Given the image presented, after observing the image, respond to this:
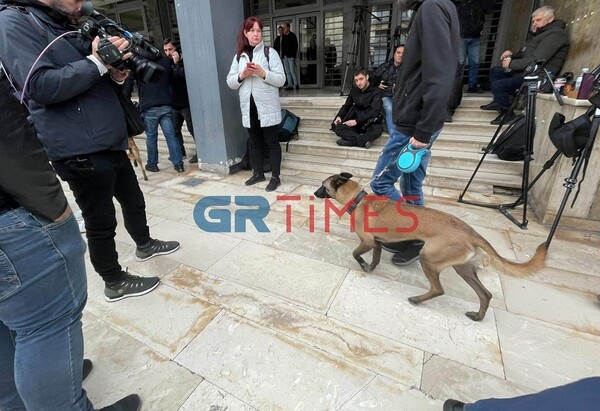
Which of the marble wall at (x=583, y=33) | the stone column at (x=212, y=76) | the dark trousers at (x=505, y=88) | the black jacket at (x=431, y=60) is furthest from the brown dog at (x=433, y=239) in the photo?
the dark trousers at (x=505, y=88)

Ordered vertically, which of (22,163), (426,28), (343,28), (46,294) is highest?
(343,28)

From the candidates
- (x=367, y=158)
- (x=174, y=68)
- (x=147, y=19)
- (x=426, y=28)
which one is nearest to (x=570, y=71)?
(x=367, y=158)

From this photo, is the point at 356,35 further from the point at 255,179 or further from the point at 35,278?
the point at 35,278

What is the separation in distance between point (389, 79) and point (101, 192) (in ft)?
15.2

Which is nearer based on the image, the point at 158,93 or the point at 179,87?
the point at 158,93

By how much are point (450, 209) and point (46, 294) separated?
11.3 ft

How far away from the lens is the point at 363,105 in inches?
185

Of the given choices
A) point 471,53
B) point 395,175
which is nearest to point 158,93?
point 395,175

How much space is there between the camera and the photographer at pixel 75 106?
53.0 inches

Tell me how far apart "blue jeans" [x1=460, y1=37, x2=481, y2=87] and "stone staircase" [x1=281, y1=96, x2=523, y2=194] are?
110cm

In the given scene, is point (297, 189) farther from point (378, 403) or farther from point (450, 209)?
point (378, 403)

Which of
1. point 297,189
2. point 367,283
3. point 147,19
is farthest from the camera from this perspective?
point 147,19

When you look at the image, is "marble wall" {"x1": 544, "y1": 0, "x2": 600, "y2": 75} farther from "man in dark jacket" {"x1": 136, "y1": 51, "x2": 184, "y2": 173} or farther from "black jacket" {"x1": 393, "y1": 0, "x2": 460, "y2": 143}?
"man in dark jacket" {"x1": 136, "y1": 51, "x2": 184, "y2": 173}

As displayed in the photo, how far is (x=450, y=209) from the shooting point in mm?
3271
